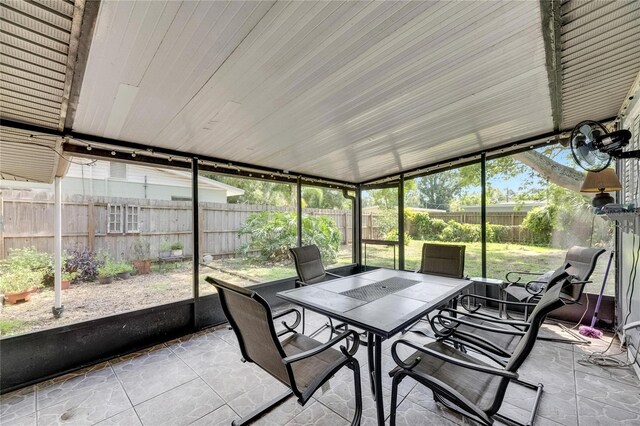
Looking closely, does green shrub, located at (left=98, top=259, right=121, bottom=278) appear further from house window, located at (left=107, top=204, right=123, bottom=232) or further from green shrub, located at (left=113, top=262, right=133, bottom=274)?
house window, located at (left=107, top=204, right=123, bottom=232)

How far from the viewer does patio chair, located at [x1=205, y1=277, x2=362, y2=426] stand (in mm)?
1409

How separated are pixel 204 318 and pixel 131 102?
265 cm

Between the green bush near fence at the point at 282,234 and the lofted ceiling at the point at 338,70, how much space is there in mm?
2014

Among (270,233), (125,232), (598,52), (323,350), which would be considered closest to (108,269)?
(125,232)

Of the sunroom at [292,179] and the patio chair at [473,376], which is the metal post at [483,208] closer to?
the sunroom at [292,179]

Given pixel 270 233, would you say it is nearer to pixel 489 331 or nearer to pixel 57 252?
pixel 57 252

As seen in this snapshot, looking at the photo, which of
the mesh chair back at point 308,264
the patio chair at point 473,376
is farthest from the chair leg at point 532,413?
the mesh chair back at point 308,264

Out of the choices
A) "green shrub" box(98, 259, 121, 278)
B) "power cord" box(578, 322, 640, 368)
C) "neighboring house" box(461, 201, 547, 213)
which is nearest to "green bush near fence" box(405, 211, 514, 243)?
"neighboring house" box(461, 201, 547, 213)

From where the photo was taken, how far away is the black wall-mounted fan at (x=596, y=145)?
1.92 meters

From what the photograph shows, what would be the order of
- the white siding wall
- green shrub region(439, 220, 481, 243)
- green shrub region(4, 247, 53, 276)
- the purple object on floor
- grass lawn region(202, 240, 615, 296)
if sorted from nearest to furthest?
the white siding wall, green shrub region(4, 247, 53, 276), the purple object on floor, grass lawn region(202, 240, 615, 296), green shrub region(439, 220, 481, 243)

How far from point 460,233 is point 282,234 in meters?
3.28

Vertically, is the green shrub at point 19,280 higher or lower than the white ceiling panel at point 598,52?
lower

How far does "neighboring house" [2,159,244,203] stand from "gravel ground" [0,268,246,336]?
43.8 inches

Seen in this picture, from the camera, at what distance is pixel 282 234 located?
5.19m
